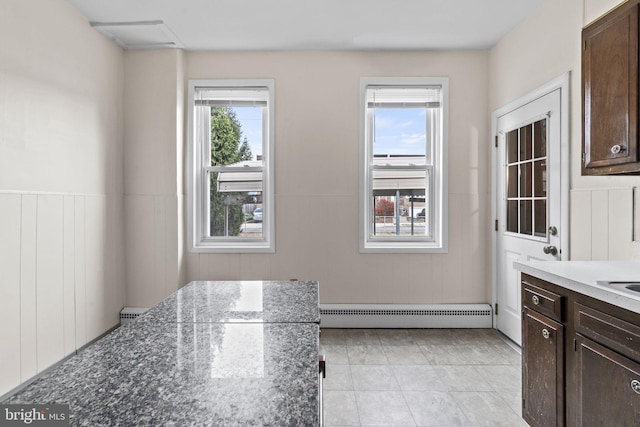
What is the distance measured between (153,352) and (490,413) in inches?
83.3

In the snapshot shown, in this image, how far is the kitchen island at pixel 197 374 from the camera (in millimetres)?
677

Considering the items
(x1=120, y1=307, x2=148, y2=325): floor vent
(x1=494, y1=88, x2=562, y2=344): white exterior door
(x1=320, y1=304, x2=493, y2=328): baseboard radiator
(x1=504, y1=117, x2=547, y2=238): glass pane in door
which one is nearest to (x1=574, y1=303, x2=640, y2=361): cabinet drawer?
(x1=494, y1=88, x2=562, y2=344): white exterior door

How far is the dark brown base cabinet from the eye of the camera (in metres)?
1.33

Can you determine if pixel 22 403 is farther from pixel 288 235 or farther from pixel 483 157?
pixel 483 157

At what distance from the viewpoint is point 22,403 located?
28.5 inches

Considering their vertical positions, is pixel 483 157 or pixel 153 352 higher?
pixel 483 157

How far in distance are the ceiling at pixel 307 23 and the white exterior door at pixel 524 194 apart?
0.82 m

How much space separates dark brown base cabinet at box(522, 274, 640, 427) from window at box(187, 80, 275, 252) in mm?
2494

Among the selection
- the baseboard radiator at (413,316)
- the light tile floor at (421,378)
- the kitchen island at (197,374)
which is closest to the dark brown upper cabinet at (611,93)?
the light tile floor at (421,378)

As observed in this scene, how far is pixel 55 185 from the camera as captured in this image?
8.95 ft

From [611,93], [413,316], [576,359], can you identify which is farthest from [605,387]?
[413,316]

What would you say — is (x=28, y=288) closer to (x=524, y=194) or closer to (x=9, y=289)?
(x=9, y=289)

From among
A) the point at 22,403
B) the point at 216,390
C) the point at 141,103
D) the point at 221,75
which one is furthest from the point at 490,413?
the point at 141,103

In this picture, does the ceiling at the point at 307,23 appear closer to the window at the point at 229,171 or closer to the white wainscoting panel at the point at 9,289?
the window at the point at 229,171
